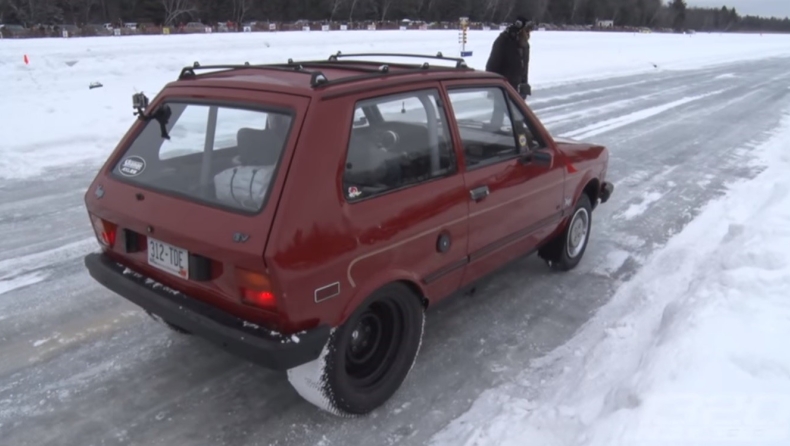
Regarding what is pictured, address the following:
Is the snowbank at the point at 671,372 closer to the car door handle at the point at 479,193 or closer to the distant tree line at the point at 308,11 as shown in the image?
the car door handle at the point at 479,193

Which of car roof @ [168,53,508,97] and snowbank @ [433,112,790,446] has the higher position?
car roof @ [168,53,508,97]

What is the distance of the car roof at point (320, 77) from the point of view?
307cm

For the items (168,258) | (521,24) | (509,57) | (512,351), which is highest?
(521,24)

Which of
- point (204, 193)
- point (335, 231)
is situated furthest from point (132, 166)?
point (335, 231)

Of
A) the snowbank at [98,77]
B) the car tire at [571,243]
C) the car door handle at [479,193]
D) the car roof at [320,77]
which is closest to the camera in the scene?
the car roof at [320,77]

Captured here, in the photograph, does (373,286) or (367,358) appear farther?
(367,358)

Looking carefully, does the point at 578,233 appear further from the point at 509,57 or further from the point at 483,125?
the point at 509,57

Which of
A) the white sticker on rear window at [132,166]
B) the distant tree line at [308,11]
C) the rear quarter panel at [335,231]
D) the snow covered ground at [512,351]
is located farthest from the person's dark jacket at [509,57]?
the distant tree line at [308,11]

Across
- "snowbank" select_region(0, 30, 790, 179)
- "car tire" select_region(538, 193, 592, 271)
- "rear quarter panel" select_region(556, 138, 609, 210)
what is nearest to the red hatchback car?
"rear quarter panel" select_region(556, 138, 609, 210)

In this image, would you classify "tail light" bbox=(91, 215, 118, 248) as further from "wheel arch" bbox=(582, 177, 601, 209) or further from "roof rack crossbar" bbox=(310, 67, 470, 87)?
"wheel arch" bbox=(582, 177, 601, 209)

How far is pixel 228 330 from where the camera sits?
2.86m

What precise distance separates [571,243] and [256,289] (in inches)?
127

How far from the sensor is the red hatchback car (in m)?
2.80

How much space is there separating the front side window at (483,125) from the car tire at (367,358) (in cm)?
100
